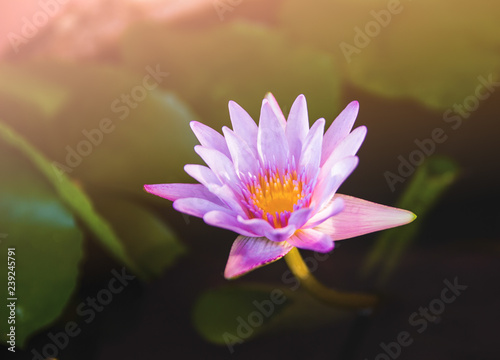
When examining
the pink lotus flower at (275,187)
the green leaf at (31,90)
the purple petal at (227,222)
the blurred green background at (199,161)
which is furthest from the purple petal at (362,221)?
the green leaf at (31,90)

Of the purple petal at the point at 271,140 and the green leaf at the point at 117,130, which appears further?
the green leaf at the point at 117,130

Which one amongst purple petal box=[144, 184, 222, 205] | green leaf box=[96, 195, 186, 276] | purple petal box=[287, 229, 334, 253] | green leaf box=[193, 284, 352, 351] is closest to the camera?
purple petal box=[287, 229, 334, 253]

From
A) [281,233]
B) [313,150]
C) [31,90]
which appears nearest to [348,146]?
[313,150]

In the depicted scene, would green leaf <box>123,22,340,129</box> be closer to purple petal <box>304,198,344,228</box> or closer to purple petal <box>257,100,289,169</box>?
purple petal <box>257,100,289,169</box>

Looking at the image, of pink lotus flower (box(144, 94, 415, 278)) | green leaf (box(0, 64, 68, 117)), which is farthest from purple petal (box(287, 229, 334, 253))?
green leaf (box(0, 64, 68, 117))

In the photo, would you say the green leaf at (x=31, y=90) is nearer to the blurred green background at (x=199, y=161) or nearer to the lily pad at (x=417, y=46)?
the blurred green background at (x=199, y=161)

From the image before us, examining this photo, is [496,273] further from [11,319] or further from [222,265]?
[11,319]

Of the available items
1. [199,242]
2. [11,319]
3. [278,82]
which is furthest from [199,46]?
[11,319]
